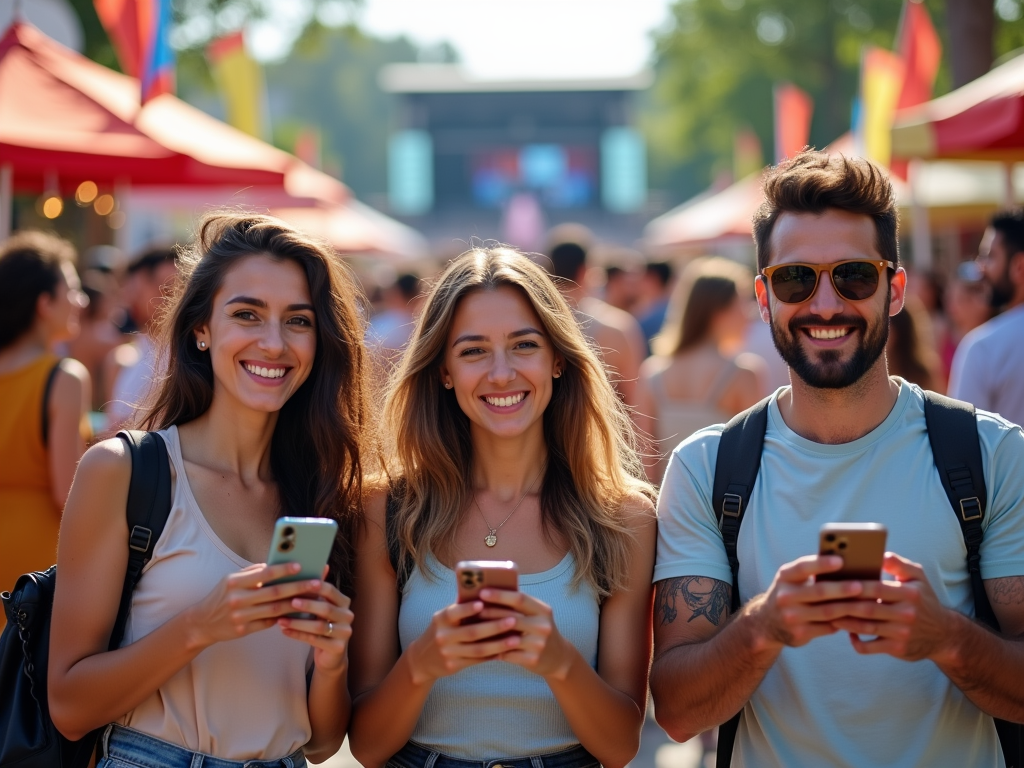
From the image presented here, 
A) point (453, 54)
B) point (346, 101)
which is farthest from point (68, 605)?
point (453, 54)

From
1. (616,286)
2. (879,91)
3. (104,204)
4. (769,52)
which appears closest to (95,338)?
(616,286)

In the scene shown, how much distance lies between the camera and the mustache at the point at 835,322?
2.79 metres

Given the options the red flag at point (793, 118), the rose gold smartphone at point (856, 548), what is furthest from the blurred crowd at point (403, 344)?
the red flag at point (793, 118)

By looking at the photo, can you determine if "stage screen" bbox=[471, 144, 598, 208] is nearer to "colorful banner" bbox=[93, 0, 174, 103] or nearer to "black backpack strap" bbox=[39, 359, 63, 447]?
"colorful banner" bbox=[93, 0, 174, 103]

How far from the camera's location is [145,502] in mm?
2787

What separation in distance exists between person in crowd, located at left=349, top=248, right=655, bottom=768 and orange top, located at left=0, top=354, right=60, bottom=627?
1.93 meters

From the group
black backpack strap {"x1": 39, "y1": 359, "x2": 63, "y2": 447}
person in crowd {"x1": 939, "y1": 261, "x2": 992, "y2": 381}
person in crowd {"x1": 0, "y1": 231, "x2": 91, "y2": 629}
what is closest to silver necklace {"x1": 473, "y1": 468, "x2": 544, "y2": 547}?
person in crowd {"x1": 0, "y1": 231, "x2": 91, "y2": 629}

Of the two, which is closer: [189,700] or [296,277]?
[189,700]

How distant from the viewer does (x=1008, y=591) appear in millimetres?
2672

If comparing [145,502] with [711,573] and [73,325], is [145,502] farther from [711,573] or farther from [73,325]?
[73,325]

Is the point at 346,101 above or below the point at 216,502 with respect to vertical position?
above

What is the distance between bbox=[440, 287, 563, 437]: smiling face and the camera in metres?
3.12

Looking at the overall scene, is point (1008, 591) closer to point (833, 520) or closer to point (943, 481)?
point (943, 481)

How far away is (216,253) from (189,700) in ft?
3.90
